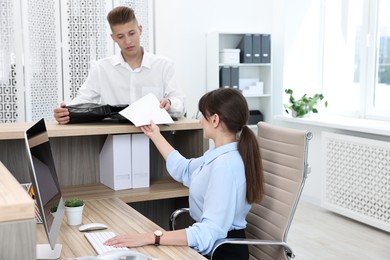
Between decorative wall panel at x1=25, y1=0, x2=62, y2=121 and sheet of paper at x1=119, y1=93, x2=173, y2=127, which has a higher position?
decorative wall panel at x1=25, y1=0, x2=62, y2=121

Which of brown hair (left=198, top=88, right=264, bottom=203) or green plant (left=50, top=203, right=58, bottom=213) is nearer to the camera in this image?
green plant (left=50, top=203, right=58, bottom=213)

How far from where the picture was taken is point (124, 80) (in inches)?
116

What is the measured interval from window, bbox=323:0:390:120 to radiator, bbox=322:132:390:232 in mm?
476

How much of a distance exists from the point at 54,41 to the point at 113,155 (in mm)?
2492

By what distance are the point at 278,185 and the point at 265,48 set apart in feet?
11.7

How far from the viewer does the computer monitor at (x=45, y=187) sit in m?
1.35

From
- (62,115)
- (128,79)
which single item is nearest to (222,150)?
(62,115)

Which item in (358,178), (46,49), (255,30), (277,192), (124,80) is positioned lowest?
(358,178)

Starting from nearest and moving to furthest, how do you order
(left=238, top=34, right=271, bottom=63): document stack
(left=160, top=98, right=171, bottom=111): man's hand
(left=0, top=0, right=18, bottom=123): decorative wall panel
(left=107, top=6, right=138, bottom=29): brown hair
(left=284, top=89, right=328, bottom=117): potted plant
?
(left=160, top=98, right=171, bottom=111): man's hand < (left=107, top=6, right=138, bottom=29): brown hair < (left=0, top=0, right=18, bottom=123): decorative wall panel < (left=284, top=89, right=328, bottom=117): potted plant < (left=238, top=34, right=271, bottom=63): document stack

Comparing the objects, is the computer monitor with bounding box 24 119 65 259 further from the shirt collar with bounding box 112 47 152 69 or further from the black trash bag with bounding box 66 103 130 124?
the shirt collar with bounding box 112 47 152 69

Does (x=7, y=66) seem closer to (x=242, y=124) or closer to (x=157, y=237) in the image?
(x=242, y=124)

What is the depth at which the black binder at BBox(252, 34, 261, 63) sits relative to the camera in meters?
5.34

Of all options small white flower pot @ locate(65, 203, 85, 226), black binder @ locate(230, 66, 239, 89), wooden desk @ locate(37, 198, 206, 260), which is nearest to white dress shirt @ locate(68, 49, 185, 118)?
wooden desk @ locate(37, 198, 206, 260)

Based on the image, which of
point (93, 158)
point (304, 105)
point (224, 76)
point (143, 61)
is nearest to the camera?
point (93, 158)
